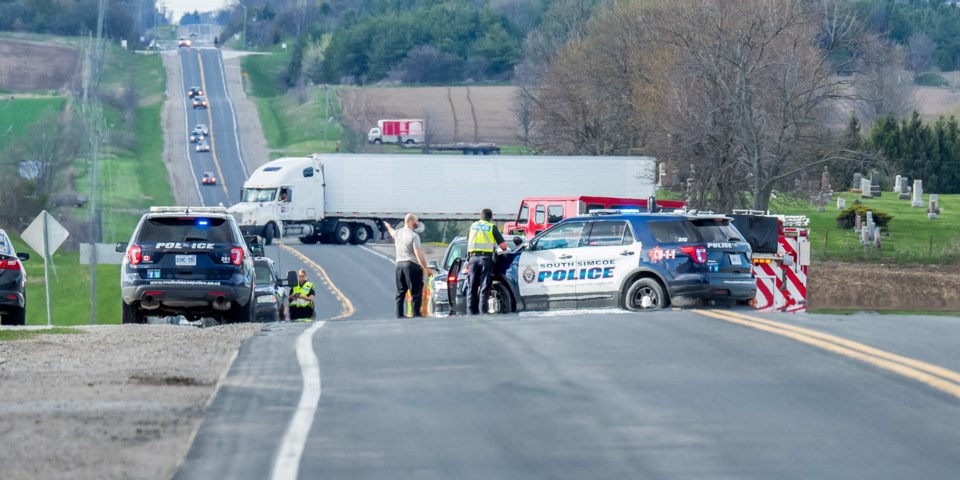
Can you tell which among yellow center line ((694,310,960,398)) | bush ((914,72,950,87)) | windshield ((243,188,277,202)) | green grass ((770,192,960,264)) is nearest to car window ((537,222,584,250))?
yellow center line ((694,310,960,398))

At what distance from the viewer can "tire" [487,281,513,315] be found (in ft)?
70.9

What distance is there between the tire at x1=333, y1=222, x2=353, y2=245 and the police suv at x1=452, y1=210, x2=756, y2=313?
4280cm

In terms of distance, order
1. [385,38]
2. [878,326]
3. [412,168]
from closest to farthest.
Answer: [878,326] < [412,168] < [385,38]

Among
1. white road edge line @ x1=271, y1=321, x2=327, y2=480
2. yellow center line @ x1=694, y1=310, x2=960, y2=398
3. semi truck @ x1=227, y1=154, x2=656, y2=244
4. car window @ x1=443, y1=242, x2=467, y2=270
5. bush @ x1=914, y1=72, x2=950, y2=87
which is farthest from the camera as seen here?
bush @ x1=914, y1=72, x2=950, y2=87

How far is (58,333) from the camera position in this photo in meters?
17.2

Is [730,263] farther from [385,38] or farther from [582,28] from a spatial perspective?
[385,38]

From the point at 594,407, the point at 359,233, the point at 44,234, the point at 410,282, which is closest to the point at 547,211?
the point at 44,234

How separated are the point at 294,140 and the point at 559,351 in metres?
108

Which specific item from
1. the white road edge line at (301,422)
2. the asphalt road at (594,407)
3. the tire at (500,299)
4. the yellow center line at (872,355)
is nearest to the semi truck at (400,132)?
the tire at (500,299)

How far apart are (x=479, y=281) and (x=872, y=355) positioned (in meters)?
10.0

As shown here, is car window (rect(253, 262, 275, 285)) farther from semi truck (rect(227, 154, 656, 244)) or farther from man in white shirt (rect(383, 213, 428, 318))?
semi truck (rect(227, 154, 656, 244))

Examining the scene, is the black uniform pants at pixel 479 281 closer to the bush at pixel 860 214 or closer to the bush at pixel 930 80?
the bush at pixel 860 214

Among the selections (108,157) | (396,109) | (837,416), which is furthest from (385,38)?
(837,416)

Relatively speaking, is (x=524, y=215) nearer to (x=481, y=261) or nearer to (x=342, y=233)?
(x=481, y=261)
